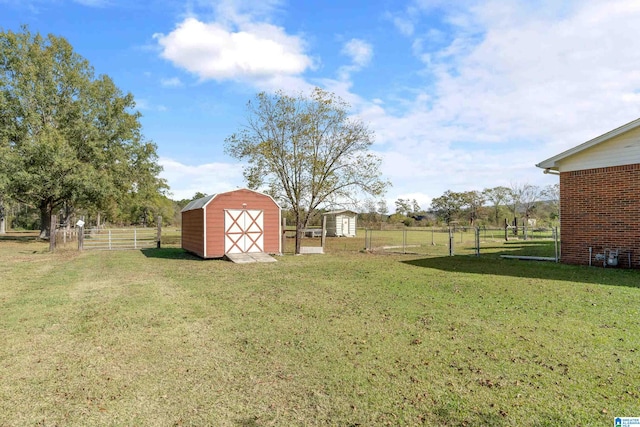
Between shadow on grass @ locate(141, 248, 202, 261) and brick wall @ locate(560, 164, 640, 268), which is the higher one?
brick wall @ locate(560, 164, 640, 268)

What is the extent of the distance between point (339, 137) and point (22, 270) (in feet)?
45.7

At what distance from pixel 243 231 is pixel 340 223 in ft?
65.2

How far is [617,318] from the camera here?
530 centimetres

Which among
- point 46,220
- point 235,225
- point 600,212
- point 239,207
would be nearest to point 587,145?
point 600,212

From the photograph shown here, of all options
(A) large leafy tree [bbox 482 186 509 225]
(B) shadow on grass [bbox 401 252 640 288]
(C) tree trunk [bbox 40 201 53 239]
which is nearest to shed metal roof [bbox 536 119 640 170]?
(B) shadow on grass [bbox 401 252 640 288]

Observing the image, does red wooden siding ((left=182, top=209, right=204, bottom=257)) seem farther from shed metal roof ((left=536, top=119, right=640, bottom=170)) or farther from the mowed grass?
shed metal roof ((left=536, top=119, right=640, bottom=170))

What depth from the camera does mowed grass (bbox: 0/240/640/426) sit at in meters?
2.91

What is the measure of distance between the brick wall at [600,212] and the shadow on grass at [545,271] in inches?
27.4

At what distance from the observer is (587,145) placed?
10.5 metres

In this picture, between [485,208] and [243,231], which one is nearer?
[243,231]

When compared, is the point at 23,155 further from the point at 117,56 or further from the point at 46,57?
the point at 117,56

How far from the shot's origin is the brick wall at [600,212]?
988cm

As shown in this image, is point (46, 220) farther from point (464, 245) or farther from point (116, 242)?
point (464, 245)

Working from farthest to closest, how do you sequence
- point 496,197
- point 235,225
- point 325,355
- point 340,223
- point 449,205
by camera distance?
point 449,205 < point 496,197 < point 340,223 < point 235,225 < point 325,355
